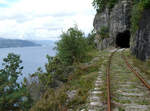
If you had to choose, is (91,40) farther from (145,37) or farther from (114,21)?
(145,37)

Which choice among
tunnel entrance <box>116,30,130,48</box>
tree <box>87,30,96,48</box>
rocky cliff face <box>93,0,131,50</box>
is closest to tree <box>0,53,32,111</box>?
tree <box>87,30,96,48</box>

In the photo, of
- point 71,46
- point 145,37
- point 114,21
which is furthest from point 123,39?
point 145,37

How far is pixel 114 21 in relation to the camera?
4103cm

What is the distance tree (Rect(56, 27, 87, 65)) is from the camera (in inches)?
789

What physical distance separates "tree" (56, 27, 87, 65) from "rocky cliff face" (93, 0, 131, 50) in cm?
2002

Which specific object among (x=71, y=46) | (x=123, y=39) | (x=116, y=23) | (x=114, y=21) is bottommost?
(x=71, y=46)

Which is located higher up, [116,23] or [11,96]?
[116,23]

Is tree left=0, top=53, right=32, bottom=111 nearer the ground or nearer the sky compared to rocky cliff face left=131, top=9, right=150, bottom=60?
nearer the ground

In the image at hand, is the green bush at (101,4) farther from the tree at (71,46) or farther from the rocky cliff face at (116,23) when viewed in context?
the tree at (71,46)

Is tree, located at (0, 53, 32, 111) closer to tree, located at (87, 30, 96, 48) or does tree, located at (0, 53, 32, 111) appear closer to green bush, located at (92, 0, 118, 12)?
tree, located at (87, 30, 96, 48)

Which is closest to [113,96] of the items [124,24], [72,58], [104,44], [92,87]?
[92,87]

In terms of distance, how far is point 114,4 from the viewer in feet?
137

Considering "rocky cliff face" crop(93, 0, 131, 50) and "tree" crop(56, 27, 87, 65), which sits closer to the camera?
"tree" crop(56, 27, 87, 65)

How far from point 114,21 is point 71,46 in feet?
79.6
